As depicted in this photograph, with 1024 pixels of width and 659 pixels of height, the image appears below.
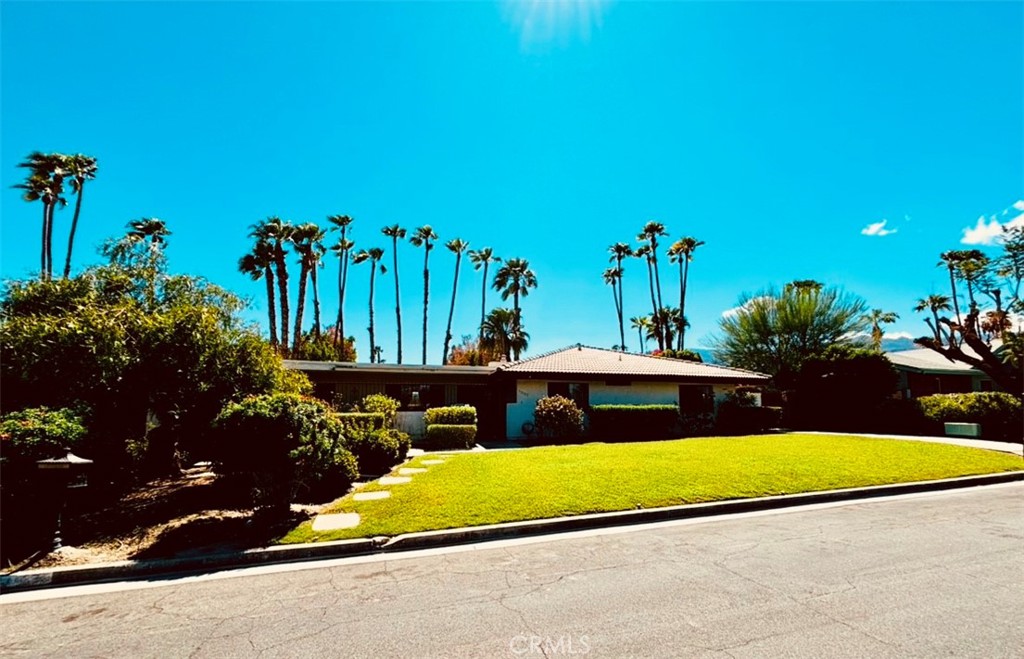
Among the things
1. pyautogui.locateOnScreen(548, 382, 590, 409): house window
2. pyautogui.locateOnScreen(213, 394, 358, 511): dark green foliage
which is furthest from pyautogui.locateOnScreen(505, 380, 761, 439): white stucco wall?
pyautogui.locateOnScreen(213, 394, 358, 511): dark green foliage

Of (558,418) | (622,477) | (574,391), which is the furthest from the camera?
(574,391)

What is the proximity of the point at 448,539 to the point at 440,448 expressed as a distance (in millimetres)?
10483

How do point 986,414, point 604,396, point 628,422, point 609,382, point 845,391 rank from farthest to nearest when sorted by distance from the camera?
point 845,391 → point 609,382 → point 604,396 → point 628,422 → point 986,414

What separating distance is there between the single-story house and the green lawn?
5.79 m

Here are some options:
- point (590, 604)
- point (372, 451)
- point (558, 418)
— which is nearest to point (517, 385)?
point (558, 418)

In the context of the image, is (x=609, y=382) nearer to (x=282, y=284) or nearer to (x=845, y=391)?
(x=845, y=391)

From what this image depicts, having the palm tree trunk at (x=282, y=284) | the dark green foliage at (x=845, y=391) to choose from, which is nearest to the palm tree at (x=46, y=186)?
the palm tree trunk at (x=282, y=284)

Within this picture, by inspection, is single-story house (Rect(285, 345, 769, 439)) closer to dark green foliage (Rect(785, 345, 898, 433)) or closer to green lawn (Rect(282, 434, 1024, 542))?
dark green foliage (Rect(785, 345, 898, 433))

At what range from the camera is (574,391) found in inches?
832

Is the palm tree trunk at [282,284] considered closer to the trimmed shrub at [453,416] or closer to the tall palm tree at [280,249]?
the tall palm tree at [280,249]

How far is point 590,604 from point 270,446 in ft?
15.3

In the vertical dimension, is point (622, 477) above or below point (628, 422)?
below

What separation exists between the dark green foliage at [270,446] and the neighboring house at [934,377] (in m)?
33.8

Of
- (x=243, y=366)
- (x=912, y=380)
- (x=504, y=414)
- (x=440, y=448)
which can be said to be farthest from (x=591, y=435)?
(x=912, y=380)
